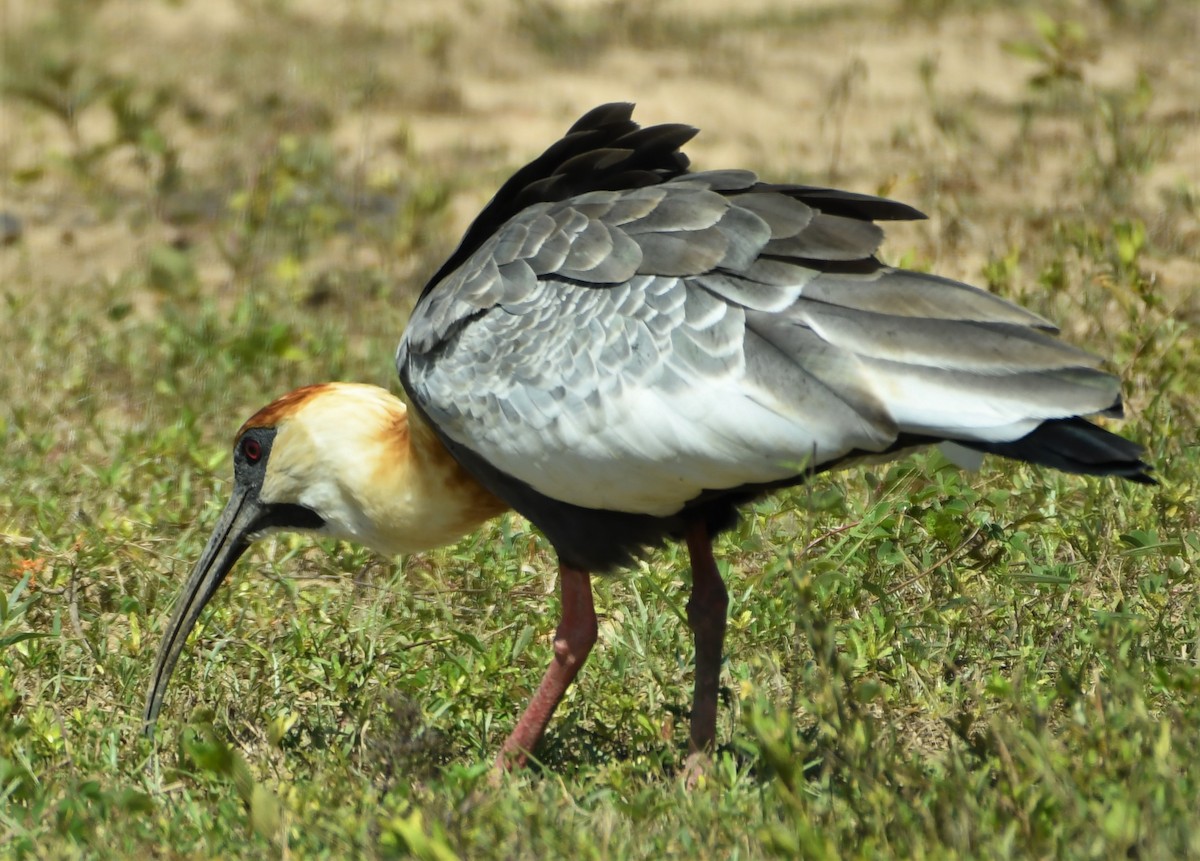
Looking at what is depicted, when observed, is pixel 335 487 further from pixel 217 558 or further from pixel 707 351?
pixel 707 351

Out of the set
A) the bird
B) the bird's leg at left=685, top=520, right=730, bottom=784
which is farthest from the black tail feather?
the bird's leg at left=685, top=520, right=730, bottom=784

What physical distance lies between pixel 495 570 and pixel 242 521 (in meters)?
0.81

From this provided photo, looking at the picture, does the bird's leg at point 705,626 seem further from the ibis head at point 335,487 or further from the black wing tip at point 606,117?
the black wing tip at point 606,117

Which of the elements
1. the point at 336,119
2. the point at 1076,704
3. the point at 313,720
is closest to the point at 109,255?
the point at 336,119

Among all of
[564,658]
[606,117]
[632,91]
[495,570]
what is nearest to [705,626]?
[564,658]

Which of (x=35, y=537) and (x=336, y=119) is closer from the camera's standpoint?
(x=35, y=537)

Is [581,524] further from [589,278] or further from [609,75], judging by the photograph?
[609,75]

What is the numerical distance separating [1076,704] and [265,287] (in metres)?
5.17

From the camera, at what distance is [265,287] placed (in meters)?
7.65

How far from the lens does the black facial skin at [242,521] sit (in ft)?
15.0

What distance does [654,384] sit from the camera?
12.3ft

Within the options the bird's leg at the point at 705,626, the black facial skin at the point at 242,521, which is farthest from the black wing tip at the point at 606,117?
the black facial skin at the point at 242,521

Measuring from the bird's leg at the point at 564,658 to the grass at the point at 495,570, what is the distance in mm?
101

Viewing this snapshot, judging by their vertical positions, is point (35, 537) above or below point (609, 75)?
below
